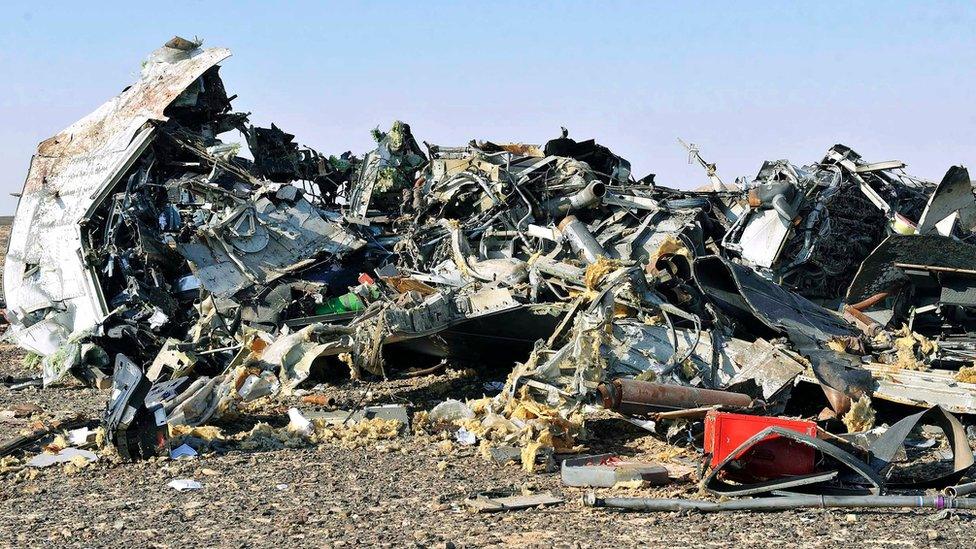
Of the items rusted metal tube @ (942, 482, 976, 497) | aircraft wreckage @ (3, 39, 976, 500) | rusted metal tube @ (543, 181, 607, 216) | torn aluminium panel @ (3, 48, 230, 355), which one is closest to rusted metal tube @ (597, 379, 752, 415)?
aircraft wreckage @ (3, 39, 976, 500)

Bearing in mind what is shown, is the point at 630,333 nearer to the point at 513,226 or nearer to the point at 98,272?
the point at 513,226

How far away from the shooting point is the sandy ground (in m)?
4.80

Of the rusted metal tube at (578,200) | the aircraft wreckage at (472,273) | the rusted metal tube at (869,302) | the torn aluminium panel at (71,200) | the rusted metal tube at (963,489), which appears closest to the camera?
the rusted metal tube at (963,489)

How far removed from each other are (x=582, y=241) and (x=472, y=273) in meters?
1.14

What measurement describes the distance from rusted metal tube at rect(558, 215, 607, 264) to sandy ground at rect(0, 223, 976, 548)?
2670 mm

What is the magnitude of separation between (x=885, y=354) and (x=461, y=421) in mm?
3483

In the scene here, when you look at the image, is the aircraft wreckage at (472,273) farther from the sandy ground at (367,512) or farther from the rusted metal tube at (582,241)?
the sandy ground at (367,512)

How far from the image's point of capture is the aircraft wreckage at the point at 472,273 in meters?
7.51

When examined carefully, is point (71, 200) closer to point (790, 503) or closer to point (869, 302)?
point (869, 302)

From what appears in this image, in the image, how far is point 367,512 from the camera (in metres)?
5.41

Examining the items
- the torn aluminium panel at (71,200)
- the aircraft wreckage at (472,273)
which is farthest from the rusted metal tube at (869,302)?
the torn aluminium panel at (71,200)

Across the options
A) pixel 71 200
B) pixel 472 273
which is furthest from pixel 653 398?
pixel 71 200

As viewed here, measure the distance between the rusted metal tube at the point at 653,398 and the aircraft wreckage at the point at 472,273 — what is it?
0.02 m

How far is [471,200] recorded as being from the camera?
11836 mm
